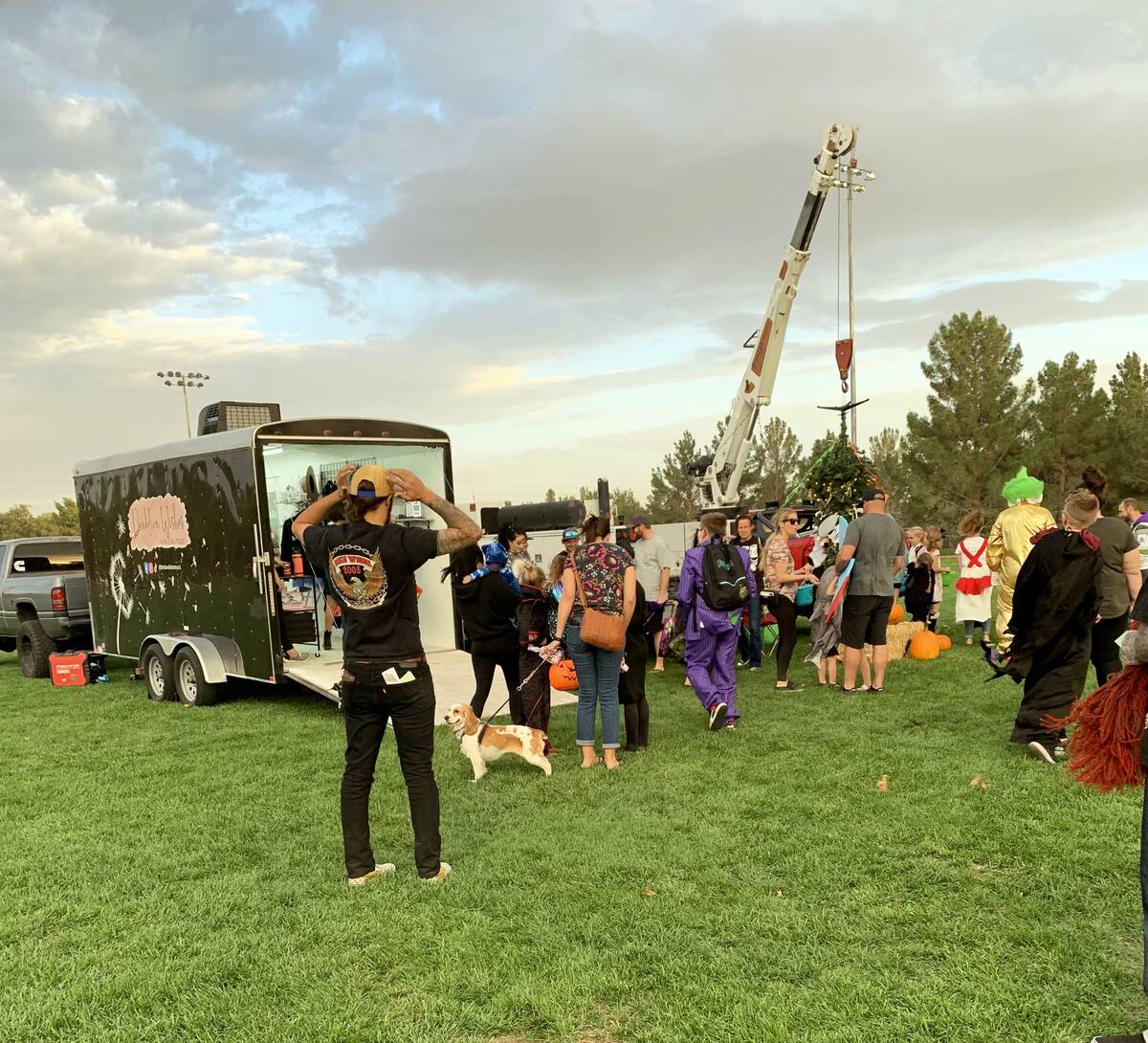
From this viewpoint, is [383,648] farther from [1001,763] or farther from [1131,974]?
[1001,763]

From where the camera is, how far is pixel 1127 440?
97.9 feet

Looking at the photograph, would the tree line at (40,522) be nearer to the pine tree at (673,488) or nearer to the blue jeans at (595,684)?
the pine tree at (673,488)

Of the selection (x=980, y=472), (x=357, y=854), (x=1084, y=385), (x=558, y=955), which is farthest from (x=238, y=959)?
(x=1084, y=385)

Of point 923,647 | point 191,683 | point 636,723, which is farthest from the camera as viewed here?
point 923,647

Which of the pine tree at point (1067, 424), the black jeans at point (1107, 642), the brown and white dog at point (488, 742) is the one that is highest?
the pine tree at point (1067, 424)

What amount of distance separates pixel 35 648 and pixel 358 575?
426 inches

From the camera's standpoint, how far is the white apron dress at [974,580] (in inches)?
400

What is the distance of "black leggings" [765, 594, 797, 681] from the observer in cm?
837

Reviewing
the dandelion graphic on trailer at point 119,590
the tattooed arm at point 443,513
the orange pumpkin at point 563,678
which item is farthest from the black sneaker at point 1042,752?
the dandelion graphic on trailer at point 119,590

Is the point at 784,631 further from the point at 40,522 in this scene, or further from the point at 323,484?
the point at 40,522

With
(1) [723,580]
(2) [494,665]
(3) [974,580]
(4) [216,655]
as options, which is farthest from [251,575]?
(3) [974,580]

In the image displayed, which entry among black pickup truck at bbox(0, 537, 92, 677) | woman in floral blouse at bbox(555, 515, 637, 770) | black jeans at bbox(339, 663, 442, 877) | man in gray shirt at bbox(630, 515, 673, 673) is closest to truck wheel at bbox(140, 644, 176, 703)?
black pickup truck at bbox(0, 537, 92, 677)

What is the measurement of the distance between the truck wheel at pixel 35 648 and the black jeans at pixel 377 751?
406 inches

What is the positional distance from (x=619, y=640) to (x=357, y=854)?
2.36m
